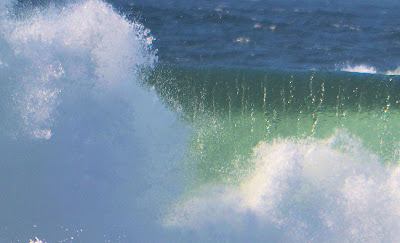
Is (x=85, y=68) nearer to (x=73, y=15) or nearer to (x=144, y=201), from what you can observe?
(x=73, y=15)

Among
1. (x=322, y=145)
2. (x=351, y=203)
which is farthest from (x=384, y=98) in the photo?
(x=351, y=203)

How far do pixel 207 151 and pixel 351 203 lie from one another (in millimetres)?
2361

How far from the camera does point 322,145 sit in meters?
9.73

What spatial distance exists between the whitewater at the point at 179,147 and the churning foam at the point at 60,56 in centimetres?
2

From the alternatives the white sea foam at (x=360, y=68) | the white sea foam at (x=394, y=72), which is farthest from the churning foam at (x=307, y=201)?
the white sea foam at (x=394, y=72)

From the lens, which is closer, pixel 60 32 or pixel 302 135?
pixel 302 135

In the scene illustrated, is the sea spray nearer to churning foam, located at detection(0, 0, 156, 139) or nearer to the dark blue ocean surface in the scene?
churning foam, located at detection(0, 0, 156, 139)

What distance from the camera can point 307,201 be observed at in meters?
9.23

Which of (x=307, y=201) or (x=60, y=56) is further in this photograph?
(x=60, y=56)

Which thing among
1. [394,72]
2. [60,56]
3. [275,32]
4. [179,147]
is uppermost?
[275,32]

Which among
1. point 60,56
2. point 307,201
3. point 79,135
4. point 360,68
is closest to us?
point 307,201

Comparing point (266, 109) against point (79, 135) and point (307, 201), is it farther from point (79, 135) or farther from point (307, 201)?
point (79, 135)

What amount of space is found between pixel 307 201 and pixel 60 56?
476 cm

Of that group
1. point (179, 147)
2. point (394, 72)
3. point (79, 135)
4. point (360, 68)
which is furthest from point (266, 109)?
point (394, 72)
